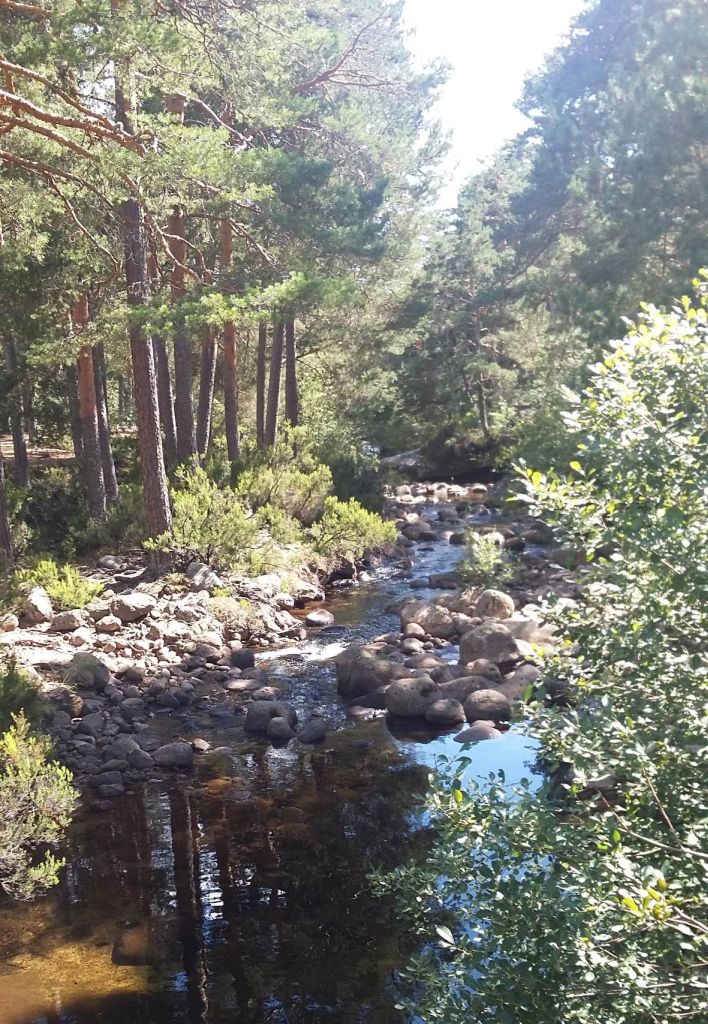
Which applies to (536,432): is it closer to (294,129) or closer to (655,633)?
(294,129)

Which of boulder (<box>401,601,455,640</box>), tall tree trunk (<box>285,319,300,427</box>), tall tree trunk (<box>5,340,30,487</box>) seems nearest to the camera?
boulder (<box>401,601,455,640</box>)

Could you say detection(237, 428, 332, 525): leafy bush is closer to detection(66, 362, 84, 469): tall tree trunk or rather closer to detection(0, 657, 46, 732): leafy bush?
Answer: detection(66, 362, 84, 469): tall tree trunk

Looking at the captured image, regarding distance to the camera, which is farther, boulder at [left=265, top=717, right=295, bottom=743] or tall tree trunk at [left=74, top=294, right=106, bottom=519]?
tall tree trunk at [left=74, top=294, right=106, bottom=519]

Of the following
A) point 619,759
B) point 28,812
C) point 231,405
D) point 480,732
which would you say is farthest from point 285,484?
point 619,759

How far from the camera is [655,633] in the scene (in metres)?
2.82

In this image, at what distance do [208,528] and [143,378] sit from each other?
2.79 m

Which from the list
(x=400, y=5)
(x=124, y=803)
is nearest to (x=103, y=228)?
(x=124, y=803)

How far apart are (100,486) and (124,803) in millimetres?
8379

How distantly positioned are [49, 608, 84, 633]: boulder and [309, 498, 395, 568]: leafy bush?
5.58 m

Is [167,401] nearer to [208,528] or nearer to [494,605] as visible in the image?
[208,528]

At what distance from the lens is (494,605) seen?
42.2 feet

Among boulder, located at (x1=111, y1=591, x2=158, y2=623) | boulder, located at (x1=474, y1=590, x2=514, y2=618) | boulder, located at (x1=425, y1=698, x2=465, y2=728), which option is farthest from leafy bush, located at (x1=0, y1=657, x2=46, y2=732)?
boulder, located at (x1=474, y1=590, x2=514, y2=618)

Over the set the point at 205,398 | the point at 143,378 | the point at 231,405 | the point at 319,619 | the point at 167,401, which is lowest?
the point at 319,619

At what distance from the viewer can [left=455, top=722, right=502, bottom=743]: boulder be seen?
8.63 m
